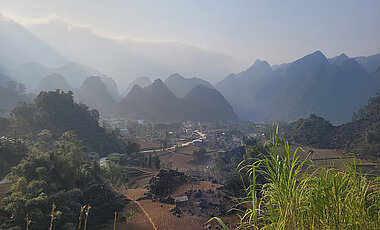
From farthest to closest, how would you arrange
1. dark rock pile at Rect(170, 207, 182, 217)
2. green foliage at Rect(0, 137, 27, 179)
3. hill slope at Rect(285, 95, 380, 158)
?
hill slope at Rect(285, 95, 380, 158), green foliage at Rect(0, 137, 27, 179), dark rock pile at Rect(170, 207, 182, 217)

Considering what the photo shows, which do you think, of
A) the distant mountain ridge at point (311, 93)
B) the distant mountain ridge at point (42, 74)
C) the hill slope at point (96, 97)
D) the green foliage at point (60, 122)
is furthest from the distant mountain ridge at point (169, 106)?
the green foliage at point (60, 122)

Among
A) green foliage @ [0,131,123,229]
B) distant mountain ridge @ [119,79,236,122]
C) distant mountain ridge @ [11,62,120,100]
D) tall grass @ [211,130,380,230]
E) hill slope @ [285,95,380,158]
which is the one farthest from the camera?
distant mountain ridge @ [11,62,120,100]

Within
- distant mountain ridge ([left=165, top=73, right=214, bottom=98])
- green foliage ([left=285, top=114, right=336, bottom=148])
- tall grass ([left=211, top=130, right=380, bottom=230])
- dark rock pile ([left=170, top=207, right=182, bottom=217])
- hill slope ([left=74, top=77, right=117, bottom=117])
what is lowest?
dark rock pile ([left=170, top=207, right=182, bottom=217])

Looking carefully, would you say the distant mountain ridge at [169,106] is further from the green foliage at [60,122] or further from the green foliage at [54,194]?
the green foliage at [54,194]

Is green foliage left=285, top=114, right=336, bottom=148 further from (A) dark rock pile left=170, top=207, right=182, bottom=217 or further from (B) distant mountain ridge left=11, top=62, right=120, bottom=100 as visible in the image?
(B) distant mountain ridge left=11, top=62, right=120, bottom=100

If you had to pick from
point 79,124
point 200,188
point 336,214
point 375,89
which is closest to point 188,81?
point 375,89

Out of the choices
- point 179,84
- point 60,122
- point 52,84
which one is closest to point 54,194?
point 60,122

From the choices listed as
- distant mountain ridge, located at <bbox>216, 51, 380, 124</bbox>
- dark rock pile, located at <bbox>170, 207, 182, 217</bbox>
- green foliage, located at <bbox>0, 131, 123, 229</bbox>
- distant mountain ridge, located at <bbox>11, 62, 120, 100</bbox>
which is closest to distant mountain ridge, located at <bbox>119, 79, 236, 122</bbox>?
distant mountain ridge, located at <bbox>216, 51, 380, 124</bbox>

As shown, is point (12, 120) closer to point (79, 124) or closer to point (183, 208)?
point (79, 124)

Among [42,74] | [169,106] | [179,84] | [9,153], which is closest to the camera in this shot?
[9,153]

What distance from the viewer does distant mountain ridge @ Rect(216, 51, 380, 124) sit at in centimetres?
6869

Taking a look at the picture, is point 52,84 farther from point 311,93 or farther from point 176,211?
point 311,93

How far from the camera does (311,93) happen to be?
7619 cm

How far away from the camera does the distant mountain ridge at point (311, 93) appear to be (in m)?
68.7
